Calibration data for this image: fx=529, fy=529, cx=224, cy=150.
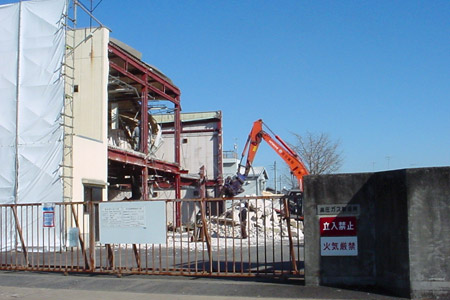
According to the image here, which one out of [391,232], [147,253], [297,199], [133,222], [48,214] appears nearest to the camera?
[391,232]

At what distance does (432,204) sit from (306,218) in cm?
250

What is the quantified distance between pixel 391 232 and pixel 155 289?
5.07 m

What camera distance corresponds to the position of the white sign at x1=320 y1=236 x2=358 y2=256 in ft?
35.4

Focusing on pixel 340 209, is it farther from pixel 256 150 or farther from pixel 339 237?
pixel 256 150

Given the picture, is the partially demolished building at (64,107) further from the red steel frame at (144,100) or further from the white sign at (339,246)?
the white sign at (339,246)

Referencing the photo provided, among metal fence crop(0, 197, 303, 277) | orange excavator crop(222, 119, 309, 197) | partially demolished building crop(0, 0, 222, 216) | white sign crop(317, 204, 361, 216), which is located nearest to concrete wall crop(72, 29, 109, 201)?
partially demolished building crop(0, 0, 222, 216)

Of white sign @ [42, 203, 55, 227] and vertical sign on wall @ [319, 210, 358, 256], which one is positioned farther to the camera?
white sign @ [42, 203, 55, 227]

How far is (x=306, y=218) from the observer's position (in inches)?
434

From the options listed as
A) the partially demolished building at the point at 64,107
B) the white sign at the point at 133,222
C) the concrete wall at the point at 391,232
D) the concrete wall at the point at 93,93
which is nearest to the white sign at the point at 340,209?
the concrete wall at the point at 391,232

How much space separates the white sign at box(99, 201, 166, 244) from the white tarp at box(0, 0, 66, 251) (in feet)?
31.1

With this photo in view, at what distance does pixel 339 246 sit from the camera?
35.6ft

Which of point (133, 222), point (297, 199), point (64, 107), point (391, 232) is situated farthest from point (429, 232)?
point (64, 107)

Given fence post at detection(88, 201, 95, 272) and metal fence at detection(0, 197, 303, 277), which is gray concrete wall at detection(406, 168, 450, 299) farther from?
fence post at detection(88, 201, 95, 272)

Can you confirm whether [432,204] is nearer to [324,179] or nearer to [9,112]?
[324,179]
